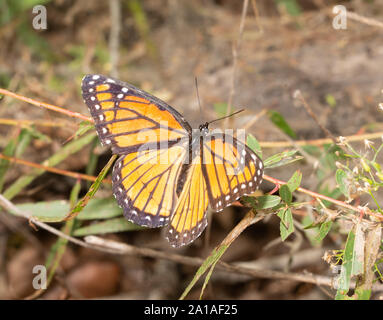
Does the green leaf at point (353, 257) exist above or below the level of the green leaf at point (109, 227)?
below

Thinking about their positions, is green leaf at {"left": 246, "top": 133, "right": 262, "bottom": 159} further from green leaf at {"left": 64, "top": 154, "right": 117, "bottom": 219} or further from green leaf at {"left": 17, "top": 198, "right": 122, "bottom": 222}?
green leaf at {"left": 17, "top": 198, "right": 122, "bottom": 222}

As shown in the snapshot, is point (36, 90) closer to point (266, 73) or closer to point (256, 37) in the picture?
point (266, 73)

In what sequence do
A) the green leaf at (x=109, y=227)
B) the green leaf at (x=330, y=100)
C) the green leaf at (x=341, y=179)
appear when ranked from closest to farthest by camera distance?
the green leaf at (x=341, y=179), the green leaf at (x=109, y=227), the green leaf at (x=330, y=100)

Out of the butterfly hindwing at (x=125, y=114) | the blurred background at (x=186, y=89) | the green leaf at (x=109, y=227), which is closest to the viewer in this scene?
the butterfly hindwing at (x=125, y=114)

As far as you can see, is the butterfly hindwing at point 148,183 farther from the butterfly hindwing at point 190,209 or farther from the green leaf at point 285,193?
the green leaf at point 285,193

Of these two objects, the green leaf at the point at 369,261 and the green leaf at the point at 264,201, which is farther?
the green leaf at the point at 264,201

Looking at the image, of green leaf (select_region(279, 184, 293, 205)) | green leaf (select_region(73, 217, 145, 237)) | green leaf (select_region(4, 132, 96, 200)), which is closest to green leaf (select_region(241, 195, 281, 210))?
green leaf (select_region(279, 184, 293, 205))

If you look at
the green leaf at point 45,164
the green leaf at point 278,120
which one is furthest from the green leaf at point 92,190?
the green leaf at point 278,120
